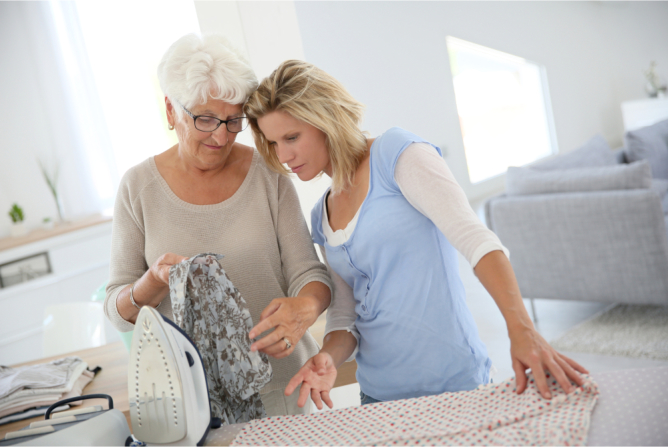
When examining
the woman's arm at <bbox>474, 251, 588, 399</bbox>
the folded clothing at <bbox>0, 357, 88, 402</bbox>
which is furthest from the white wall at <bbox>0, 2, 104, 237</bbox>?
the woman's arm at <bbox>474, 251, 588, 399</bbox>

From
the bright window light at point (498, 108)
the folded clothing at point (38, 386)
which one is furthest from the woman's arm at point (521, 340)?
the bright window light at point (498, 108)

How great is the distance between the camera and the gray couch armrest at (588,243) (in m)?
2.51

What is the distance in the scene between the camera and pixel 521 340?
855mm

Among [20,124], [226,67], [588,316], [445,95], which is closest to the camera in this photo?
[226,67]

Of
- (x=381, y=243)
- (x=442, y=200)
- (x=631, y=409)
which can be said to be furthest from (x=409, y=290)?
(x=631, y=409)

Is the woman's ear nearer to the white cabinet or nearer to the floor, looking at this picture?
the floor

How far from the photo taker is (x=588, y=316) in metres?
2.96

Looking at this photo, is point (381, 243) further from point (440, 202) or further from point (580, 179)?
point (580, 179)

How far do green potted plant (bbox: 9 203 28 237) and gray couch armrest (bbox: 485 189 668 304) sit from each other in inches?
119

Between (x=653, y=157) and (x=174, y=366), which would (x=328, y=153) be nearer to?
(x=174, y=366)

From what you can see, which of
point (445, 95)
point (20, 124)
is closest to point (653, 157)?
point (445, 95)

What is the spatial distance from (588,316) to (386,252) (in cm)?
228

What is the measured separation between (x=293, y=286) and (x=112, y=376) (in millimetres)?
704

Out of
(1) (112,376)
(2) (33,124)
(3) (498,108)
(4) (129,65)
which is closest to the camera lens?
(1) (112,376)
